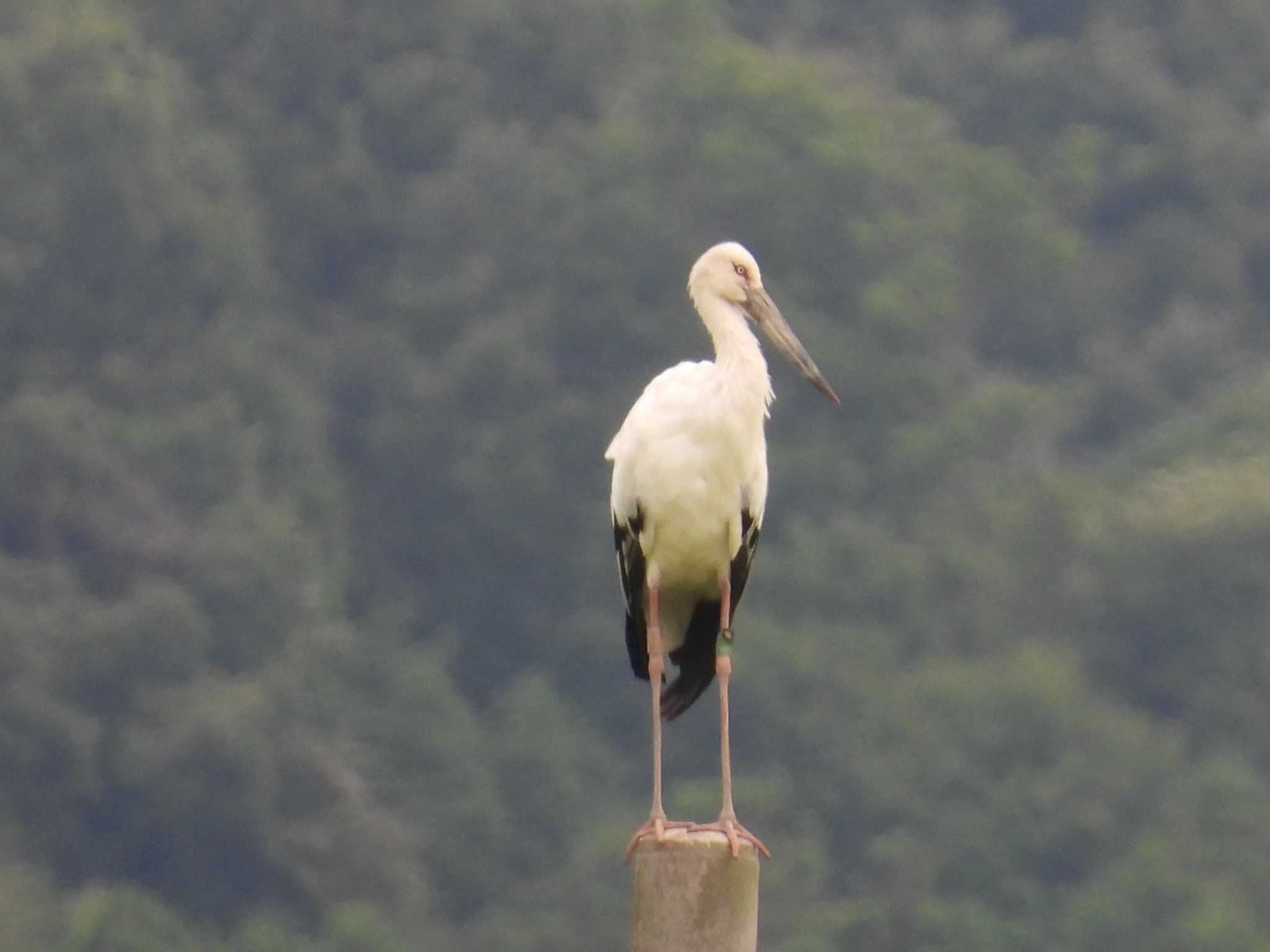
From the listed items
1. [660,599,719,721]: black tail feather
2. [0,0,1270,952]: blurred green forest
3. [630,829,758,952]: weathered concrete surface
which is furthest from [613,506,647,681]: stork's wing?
[0,0,1270,952]: blurred green forest

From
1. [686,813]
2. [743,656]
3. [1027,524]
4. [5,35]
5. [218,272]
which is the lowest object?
[686,813]

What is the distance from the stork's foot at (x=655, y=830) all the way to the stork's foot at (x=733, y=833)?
4 cm

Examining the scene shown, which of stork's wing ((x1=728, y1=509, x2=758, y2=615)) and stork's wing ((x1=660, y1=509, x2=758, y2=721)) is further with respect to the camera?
stork's wing ((x1=660, y1=509, x2=758, y2=721))

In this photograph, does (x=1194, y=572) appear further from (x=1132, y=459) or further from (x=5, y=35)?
(x=5, y=35)

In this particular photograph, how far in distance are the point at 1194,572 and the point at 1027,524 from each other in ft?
6.37

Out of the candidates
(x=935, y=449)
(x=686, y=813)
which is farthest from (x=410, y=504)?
(x=686, y=813)

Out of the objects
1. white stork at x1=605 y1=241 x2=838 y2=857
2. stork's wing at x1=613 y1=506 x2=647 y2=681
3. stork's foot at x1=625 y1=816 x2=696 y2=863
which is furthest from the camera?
stork's wing at x1=613 y1=506 x2=647 y2=681

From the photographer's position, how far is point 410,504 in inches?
1267

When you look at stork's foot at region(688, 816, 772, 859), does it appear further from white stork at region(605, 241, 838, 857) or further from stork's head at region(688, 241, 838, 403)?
stork's head at region(688, 241, 838, 403)

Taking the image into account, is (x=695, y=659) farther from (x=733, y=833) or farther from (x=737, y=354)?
(x=733, y=833)

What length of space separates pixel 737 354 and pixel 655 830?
5.69ft

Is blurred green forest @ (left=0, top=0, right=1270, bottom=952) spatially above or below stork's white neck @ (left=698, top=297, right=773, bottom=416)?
above

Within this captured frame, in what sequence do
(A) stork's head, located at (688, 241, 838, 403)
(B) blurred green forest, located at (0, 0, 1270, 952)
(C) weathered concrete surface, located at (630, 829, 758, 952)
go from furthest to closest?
1. (B) blurred green forest, located at (0, 0, 1270, 952)
2. (A) stork's head, located at (688, 241, 838, 403)
3. (C) weathered concrete surface, located at (630, 829, 758, 952)

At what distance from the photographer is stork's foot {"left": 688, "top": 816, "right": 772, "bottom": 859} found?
7.25 meters
